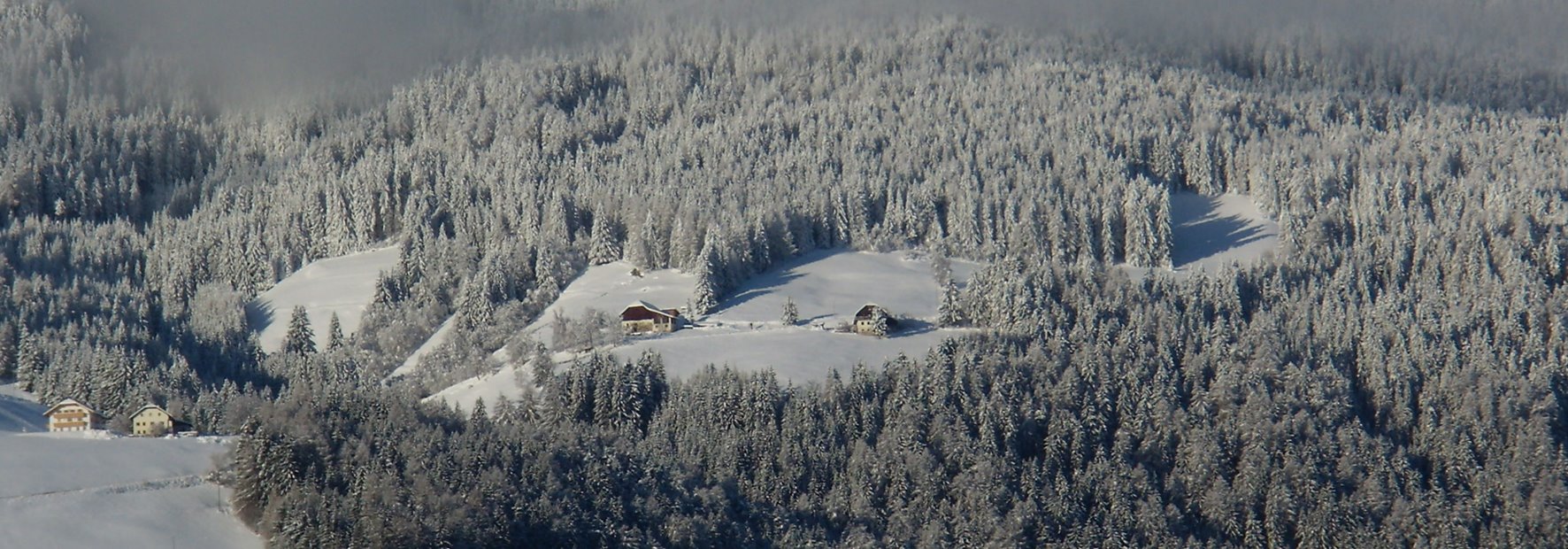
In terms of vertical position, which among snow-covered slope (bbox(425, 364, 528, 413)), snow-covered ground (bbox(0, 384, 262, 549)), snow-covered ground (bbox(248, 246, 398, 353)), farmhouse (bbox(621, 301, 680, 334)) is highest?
snow-covered ground (bbox(248, 246, 398, 353))

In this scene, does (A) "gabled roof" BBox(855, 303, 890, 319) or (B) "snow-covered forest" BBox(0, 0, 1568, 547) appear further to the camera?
(A) "gabled roof" BBox(855, 303, 890, 319)

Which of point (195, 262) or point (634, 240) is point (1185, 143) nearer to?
point (634, 240)

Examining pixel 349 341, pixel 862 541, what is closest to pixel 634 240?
pixel 349 341

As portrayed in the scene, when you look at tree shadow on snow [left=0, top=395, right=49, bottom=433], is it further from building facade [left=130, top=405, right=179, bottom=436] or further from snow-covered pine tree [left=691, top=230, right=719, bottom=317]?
snow-covered pine tree [left=691, top=230, right=719, bottom=317]

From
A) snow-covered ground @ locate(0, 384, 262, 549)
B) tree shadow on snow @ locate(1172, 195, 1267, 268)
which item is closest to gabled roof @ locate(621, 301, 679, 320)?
snow-covered ground @ locate(0, 384, 262, 549)

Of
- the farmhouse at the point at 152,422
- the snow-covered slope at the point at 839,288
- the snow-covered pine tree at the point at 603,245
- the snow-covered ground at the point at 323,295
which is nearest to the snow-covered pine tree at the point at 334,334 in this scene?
the snow-covered ground at the point at 323,295

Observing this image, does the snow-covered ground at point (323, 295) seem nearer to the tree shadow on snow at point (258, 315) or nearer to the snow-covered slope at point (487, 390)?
the tree shadow on snow at point (258, 315)

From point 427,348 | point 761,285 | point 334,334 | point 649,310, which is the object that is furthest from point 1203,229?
point 334,334
